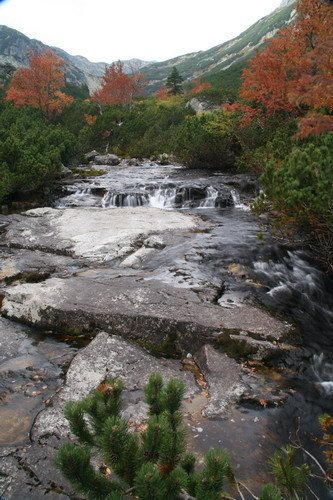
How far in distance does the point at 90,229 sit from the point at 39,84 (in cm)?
3360

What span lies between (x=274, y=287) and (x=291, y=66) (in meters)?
13.9

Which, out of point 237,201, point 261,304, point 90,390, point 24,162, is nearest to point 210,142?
point 237,201

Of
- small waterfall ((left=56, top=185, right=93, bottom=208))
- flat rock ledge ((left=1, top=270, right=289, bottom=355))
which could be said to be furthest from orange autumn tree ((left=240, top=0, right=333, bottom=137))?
flat rock ledge ((left=1, top=270, right=289, bottom=355))

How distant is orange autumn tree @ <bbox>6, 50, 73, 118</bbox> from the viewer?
126 feet

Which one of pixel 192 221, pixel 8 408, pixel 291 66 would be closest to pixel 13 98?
pixel 291 66

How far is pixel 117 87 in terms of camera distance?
178ft

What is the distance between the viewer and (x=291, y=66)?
17.6 m

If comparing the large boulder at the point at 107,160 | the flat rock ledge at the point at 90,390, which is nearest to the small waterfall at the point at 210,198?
the flat rock ledge at the point at 90,390

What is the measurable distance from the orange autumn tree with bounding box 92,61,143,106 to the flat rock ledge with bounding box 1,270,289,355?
171 ft

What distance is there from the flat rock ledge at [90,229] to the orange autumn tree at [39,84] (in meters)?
30.3

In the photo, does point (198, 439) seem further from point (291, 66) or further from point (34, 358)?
point (291, 66)

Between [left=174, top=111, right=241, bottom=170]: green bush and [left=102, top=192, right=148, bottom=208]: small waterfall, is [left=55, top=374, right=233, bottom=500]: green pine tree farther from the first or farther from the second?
[left=174, top=111, right=241, bottom=170]: green bush

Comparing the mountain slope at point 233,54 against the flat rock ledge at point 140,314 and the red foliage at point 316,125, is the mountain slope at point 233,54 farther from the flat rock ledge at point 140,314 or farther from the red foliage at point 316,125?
the flat rock ledge at point 140,314

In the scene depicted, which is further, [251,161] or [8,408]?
[251,161]
